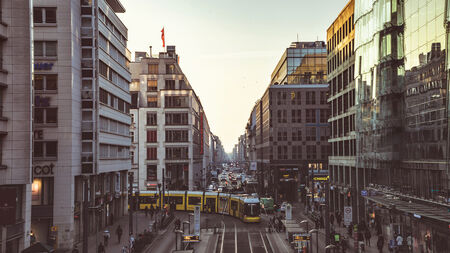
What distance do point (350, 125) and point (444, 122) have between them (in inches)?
1120

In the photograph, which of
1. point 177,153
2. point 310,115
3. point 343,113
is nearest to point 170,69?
point 177,153

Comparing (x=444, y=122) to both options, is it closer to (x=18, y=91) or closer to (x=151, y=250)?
(x=151, y=250)

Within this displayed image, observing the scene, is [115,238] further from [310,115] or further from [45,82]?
[310,115]

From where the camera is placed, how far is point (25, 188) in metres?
32.7

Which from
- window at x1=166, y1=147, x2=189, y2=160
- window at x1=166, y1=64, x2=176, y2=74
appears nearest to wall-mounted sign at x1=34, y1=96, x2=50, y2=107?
window at x1=166, y1=147, x2=189, y2=160

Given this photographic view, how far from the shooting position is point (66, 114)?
45.3m

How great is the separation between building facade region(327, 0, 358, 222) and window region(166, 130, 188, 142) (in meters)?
36.6

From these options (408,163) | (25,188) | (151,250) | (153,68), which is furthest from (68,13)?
(153,68)

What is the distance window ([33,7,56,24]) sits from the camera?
44.8 m

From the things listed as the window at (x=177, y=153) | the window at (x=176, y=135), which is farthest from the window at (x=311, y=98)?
the window at (x=177, y=153)

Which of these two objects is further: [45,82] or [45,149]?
[45,82]

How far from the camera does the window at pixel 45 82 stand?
44.8 metres

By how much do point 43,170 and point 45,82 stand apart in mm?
8398

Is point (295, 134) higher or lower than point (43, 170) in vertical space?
higher
